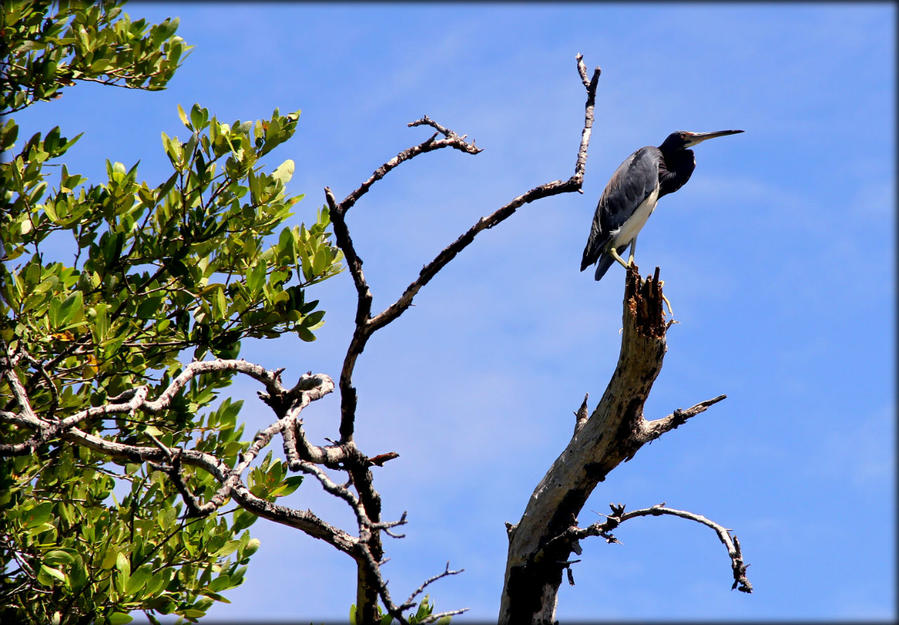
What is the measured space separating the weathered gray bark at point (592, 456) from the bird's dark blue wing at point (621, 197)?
2564 millimetres

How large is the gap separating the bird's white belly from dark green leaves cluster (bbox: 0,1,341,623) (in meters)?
3.31

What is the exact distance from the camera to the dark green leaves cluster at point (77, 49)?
4961 millimetres

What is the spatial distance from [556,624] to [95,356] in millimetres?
3000

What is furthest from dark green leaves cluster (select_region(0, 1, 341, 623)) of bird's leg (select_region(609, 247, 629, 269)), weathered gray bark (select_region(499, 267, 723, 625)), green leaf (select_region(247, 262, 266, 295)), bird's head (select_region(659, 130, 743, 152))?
bird's head (select_region(659, 130, 743, 152))

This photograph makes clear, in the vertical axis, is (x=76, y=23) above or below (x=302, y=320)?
above

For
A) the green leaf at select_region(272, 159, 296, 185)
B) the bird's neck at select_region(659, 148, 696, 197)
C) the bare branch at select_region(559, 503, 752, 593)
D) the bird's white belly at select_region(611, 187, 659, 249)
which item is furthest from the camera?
the bird's neck at select_region(659, 148, 696, 197)

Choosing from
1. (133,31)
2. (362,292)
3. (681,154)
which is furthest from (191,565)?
(681,154)

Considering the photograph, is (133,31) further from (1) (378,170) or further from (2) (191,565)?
Result: (2) (191,565)

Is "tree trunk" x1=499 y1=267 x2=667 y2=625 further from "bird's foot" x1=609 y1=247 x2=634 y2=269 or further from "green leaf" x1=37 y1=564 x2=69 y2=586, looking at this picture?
"green leaf" x1=37 y1=564 x2=69 y2=586

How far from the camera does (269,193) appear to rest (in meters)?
5.06

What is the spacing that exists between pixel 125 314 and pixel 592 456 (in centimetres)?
282

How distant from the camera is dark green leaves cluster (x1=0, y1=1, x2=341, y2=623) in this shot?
4.49 metres

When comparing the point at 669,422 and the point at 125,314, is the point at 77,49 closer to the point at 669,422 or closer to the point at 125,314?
the point at 125,314

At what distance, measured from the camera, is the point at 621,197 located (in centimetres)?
752
